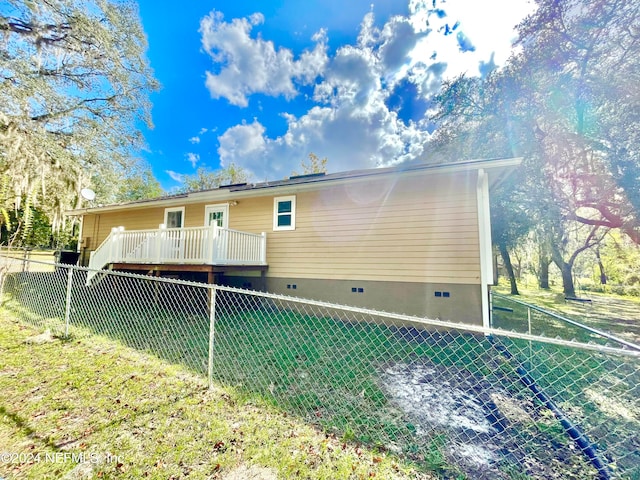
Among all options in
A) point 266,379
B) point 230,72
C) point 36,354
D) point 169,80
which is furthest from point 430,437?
point 230,72

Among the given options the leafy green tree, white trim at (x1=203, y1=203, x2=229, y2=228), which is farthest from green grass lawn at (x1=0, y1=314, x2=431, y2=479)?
the leafy green tree

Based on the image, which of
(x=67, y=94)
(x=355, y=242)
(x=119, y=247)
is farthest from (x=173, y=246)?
(x=67, y=94)

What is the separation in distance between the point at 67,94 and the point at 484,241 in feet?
43.4

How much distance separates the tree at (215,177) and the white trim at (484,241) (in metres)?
25.1

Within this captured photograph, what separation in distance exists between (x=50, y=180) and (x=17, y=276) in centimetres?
320

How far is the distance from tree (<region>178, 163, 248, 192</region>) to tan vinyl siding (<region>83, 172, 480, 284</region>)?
67.5 feet

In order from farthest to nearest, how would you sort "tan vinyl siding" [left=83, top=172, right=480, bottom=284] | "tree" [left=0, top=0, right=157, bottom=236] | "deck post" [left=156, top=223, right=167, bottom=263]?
1. "deck post" [left=156, top=223, right=167, bottom=263]
2. "tree" [left=0, top=0, right=157, bottom=236]
3. "tan vinyl siding" [left=83, top=172, right=480, bottom=284]

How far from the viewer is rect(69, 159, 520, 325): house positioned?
6355 millimetres

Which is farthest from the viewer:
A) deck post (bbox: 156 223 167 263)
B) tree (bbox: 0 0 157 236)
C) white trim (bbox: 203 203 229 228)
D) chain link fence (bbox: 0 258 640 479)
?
white trim (bbox: 203 203 229 228)

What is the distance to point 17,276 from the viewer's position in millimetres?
8539

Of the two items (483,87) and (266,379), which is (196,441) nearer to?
(266,379)

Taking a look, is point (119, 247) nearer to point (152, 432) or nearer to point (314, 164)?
point (152, 432)

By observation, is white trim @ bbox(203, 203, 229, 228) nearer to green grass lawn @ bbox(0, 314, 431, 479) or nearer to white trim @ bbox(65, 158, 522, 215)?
white trim @ bbox(65, 158, 522, 215)

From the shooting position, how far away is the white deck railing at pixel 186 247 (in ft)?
23.9
